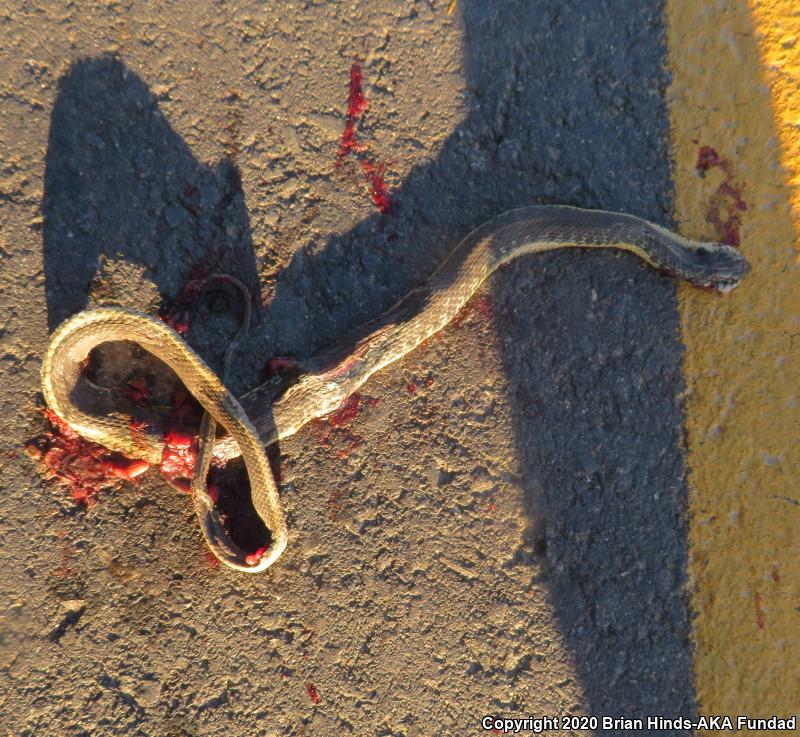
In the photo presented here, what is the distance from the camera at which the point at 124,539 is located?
3088mm

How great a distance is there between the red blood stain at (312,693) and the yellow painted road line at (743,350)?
207cm

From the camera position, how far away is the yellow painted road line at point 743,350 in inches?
124

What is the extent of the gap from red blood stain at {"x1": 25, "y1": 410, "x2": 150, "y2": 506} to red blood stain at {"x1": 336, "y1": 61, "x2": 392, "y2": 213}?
6.40 ft

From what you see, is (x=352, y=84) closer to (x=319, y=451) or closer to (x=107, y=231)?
(x=107, y=231)

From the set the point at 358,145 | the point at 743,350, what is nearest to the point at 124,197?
the point at 358,145

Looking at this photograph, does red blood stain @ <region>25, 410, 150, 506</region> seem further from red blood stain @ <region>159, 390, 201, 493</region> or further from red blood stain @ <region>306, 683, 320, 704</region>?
red blood stain @ <region>306, 683, 320, 704</region>

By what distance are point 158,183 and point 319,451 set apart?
67.9 inches

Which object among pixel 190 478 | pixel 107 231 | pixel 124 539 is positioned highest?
pixel 107 231

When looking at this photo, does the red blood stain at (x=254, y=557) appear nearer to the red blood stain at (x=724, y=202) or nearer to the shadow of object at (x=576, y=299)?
the shadow of object at (x=576, y=299)

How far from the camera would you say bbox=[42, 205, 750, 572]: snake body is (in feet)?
9.45

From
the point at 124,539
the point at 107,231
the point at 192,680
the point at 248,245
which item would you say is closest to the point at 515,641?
the point at 192,680

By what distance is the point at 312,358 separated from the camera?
318 cm

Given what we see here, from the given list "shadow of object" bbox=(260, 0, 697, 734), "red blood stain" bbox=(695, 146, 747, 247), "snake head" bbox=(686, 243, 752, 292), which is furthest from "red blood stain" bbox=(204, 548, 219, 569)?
"red blood stain" bbox=(695, 146, 747, 247)

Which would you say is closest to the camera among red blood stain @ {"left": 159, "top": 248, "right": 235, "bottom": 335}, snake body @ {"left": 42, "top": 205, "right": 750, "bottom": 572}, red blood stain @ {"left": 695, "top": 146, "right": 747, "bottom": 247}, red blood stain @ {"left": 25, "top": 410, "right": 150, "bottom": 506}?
snake body @ {"left": 42, "top": 205, "right": 750, "bottom": 572}
